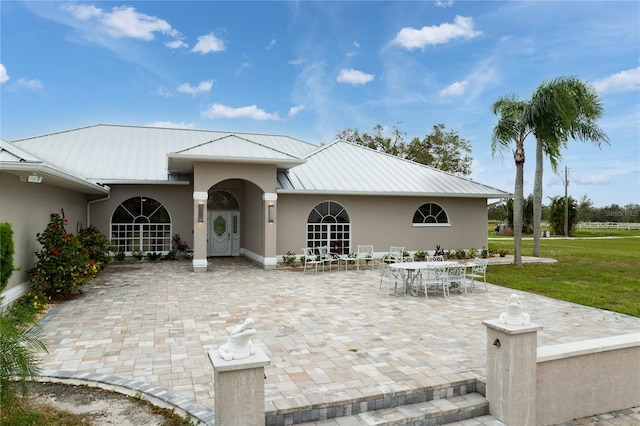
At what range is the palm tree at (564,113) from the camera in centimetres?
1542

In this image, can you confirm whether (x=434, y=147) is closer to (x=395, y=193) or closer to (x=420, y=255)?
(x=420, y=255)

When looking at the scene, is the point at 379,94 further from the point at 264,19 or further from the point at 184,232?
the point at 184,232

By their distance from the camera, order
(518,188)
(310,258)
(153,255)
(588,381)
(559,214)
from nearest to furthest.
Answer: (588,381) → (310,258) → (153,255) → (518,188) → (559,214)

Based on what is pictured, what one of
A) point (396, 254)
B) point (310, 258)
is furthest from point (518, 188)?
point (310, 258)

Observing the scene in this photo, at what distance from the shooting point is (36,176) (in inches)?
329

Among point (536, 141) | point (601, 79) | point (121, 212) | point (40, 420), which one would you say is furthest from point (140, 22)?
point (601, 79)

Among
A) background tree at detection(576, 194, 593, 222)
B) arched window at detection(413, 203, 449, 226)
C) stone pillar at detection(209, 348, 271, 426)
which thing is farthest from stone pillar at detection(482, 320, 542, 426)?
background tree at detection(576, 194, 593, 222)

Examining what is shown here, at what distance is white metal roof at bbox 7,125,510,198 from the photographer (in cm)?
1398

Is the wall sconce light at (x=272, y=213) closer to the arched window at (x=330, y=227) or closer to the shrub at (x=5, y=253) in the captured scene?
the arched window at (x=330, y=227)

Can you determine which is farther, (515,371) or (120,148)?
(120,148)

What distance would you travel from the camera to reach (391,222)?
1705 centimetres

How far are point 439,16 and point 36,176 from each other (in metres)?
13.4

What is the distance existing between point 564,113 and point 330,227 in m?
9.64

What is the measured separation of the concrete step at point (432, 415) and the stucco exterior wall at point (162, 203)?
14.3 metres
